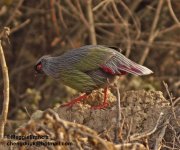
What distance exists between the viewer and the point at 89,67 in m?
6.28

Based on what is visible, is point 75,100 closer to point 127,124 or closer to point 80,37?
point 127,124

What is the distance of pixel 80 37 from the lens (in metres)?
11.2

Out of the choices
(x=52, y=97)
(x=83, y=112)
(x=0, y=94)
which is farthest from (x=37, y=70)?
(x=52, y=97)

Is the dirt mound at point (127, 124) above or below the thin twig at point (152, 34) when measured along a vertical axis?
below

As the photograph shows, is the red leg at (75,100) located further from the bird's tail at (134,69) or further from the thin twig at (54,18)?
the thin twig at (54,18)

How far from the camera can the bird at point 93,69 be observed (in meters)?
6.25

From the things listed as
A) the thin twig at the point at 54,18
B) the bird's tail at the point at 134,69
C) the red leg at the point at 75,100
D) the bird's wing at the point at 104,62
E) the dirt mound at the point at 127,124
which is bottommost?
the dirt mound at the point at 127,124

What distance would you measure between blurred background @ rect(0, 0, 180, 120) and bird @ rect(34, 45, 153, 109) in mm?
3882

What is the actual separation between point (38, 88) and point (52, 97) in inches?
11.7

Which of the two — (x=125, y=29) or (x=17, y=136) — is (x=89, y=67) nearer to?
(x=17, y=136)

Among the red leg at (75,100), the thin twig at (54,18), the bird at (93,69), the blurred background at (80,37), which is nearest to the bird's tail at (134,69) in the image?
the bird at (93,69)

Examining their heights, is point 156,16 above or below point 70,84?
above

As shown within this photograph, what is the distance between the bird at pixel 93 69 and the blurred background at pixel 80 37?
12.7 feet

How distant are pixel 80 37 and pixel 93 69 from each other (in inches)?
194
